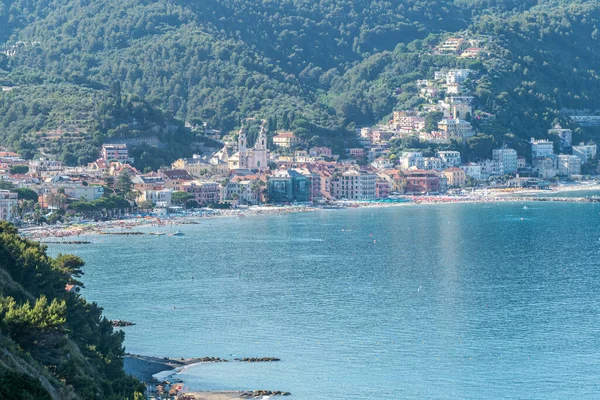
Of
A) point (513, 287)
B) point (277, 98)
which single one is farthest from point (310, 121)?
point (513, 287)

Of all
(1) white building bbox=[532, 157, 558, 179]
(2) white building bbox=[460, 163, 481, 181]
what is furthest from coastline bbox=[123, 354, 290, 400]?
(1) white building bbox=[532, 157, 558, 179]

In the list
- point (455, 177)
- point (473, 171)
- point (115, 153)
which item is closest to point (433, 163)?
point (455, 177)

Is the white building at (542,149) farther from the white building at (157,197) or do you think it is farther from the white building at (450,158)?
the white building at (157,197)

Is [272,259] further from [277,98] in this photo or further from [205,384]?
[277,98]

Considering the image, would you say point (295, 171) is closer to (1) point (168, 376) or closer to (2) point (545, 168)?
(2) point (545, 168)

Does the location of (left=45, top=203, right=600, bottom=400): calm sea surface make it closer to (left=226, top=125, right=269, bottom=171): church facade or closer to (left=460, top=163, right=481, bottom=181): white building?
(left=226, top=125, right=269, bottom=171): church facade
